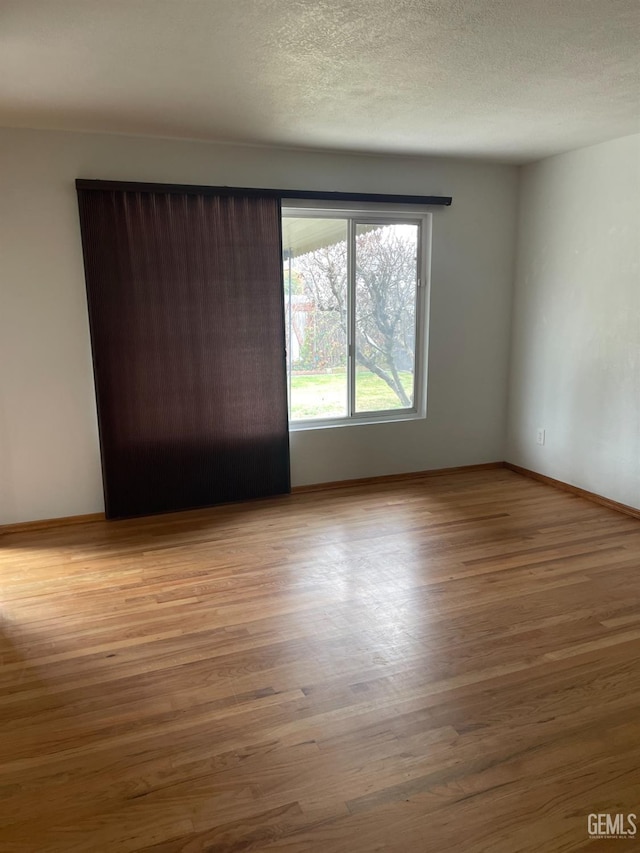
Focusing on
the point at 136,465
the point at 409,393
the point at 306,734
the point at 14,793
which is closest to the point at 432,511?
the point at 409,393

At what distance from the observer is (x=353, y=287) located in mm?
4574

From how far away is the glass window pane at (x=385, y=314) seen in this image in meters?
4.62

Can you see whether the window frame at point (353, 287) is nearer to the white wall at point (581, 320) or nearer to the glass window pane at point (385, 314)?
the glass window pane at point (385, 314)

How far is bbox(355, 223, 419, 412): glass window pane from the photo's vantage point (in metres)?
4.62

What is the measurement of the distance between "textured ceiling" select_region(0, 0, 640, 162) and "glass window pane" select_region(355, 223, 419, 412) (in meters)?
0.86

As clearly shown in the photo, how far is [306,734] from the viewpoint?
Answer: 2029 mm

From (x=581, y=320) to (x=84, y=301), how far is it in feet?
11.4

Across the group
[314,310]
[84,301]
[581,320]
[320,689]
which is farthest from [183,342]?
[581,320]

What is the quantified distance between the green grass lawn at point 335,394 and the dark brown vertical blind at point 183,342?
261 mm

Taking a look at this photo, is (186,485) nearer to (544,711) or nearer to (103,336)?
(103,336)

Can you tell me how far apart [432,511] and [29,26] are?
3.44m

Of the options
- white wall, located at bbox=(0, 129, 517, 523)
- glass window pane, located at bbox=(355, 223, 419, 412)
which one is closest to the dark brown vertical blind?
white wall, located at bbox=(0, 129, 517, 523)

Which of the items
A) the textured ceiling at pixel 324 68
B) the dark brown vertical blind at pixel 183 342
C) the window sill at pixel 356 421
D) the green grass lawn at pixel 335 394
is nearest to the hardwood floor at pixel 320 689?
the dark brown vertical blind at pixel 183 342

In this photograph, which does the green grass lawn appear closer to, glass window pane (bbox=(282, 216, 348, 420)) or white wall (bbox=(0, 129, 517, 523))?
glass window pane (bbox=(282, 216, 348, 420))
